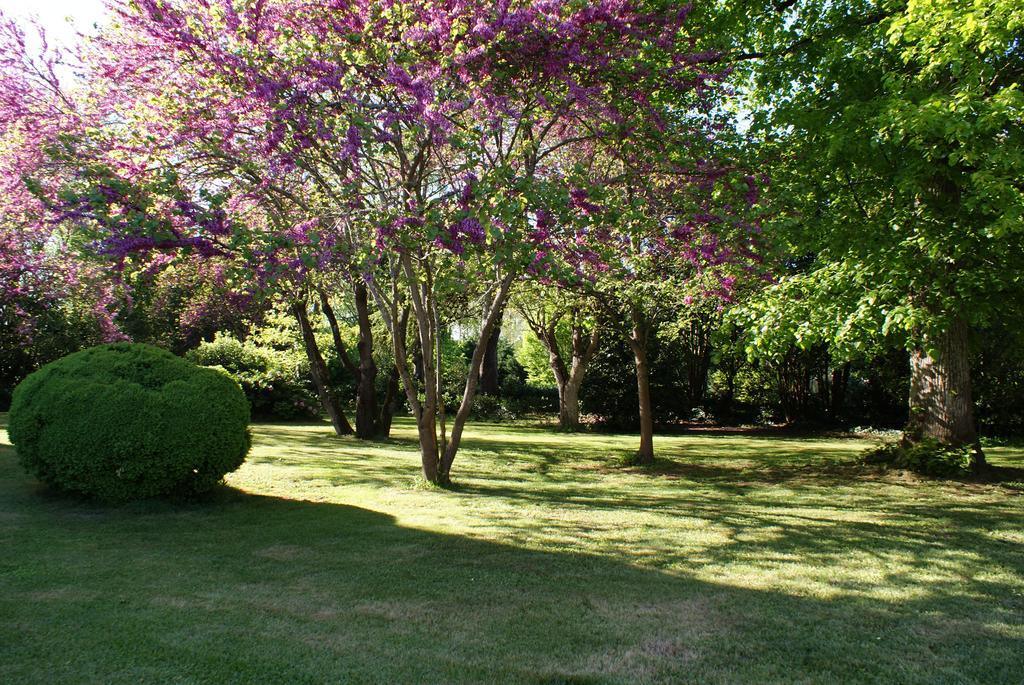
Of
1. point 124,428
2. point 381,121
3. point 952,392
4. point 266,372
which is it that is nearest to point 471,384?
point 381,121

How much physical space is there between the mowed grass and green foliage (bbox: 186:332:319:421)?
42.0ft

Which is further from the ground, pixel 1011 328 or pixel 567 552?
pixel 1011 328

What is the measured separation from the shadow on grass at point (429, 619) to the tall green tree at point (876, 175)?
4352 mm

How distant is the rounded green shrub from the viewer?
23.8 feet

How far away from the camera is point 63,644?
3.99m

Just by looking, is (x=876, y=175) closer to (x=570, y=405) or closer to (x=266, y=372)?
Answer: (x=570, y=405)

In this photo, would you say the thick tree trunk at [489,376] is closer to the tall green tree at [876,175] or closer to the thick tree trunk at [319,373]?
the thick tree trunk at [319,373]

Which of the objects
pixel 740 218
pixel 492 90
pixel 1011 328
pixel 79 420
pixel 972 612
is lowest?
pixel 972 612

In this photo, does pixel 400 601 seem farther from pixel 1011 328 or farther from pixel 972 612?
pixel 1011 328

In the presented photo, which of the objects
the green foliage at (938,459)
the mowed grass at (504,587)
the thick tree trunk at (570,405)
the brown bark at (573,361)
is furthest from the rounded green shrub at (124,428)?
the thick tree trunk at (570,405)

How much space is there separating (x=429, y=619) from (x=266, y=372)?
19.1 metres

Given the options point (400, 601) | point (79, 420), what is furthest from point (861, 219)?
→ point (79, 420)

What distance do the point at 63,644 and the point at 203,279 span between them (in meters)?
9.84

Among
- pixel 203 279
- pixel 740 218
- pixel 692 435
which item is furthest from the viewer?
pixel 692 435
